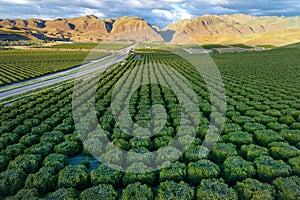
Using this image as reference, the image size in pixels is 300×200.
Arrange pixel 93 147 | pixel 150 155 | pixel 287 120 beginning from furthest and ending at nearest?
1. pixel 287 120
2. pixel 93 147
3. pixel 150 155


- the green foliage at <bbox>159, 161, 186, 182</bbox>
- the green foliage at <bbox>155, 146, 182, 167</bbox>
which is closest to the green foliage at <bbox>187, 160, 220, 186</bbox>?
the green foliage at <bbox>159, 161, 186, 182</bbox>

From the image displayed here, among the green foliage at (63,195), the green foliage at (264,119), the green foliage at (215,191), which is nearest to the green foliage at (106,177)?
the green foliage at (63,195)

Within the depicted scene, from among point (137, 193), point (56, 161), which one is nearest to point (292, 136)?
point (137, 193)

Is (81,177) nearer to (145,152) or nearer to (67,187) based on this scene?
(67,187)

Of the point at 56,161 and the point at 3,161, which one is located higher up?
the point at 56,161

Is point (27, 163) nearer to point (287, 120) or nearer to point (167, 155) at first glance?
point (167, 155)
